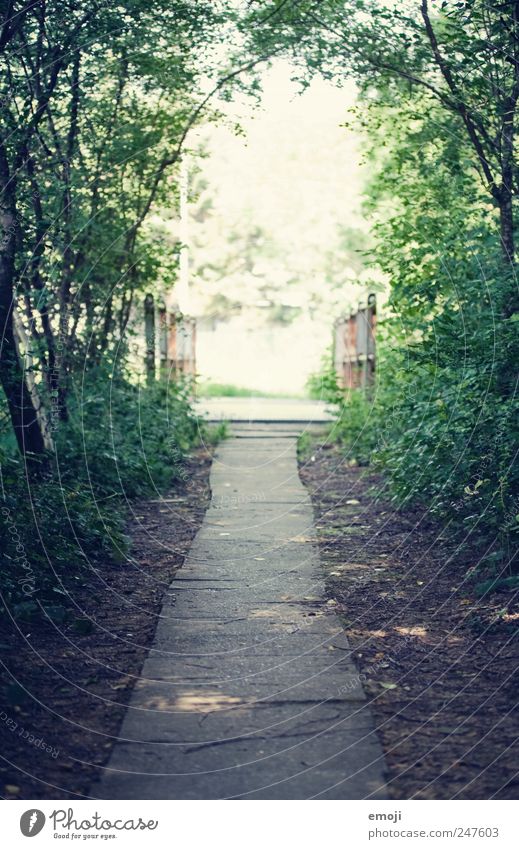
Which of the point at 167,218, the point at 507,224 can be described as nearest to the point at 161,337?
the point at 167,218

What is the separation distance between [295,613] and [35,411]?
2375 mm

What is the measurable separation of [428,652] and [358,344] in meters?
9.32

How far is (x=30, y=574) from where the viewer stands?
15.3 ft

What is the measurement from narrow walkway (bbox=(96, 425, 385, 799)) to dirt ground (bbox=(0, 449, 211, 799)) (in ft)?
0.36

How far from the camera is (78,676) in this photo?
394 cm

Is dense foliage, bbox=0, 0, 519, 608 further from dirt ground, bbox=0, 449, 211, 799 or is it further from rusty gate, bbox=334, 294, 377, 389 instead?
rusty gate, bbox=334, 294, 377, 389

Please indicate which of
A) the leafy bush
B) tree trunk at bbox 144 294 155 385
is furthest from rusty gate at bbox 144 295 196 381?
the leafy bush

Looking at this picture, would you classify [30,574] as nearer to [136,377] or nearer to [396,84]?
[396,84]

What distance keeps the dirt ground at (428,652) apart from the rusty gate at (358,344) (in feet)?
16.1

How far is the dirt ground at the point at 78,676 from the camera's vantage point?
3092mm

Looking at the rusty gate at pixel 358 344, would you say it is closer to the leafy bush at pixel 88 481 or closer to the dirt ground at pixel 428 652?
the leafy bush at pixel 88 481

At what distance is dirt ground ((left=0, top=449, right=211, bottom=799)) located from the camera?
10.1ft

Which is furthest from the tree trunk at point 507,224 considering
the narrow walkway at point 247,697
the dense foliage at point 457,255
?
the narrow walkway at point 247,697

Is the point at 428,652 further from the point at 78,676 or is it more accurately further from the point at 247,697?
the point at 78,676
